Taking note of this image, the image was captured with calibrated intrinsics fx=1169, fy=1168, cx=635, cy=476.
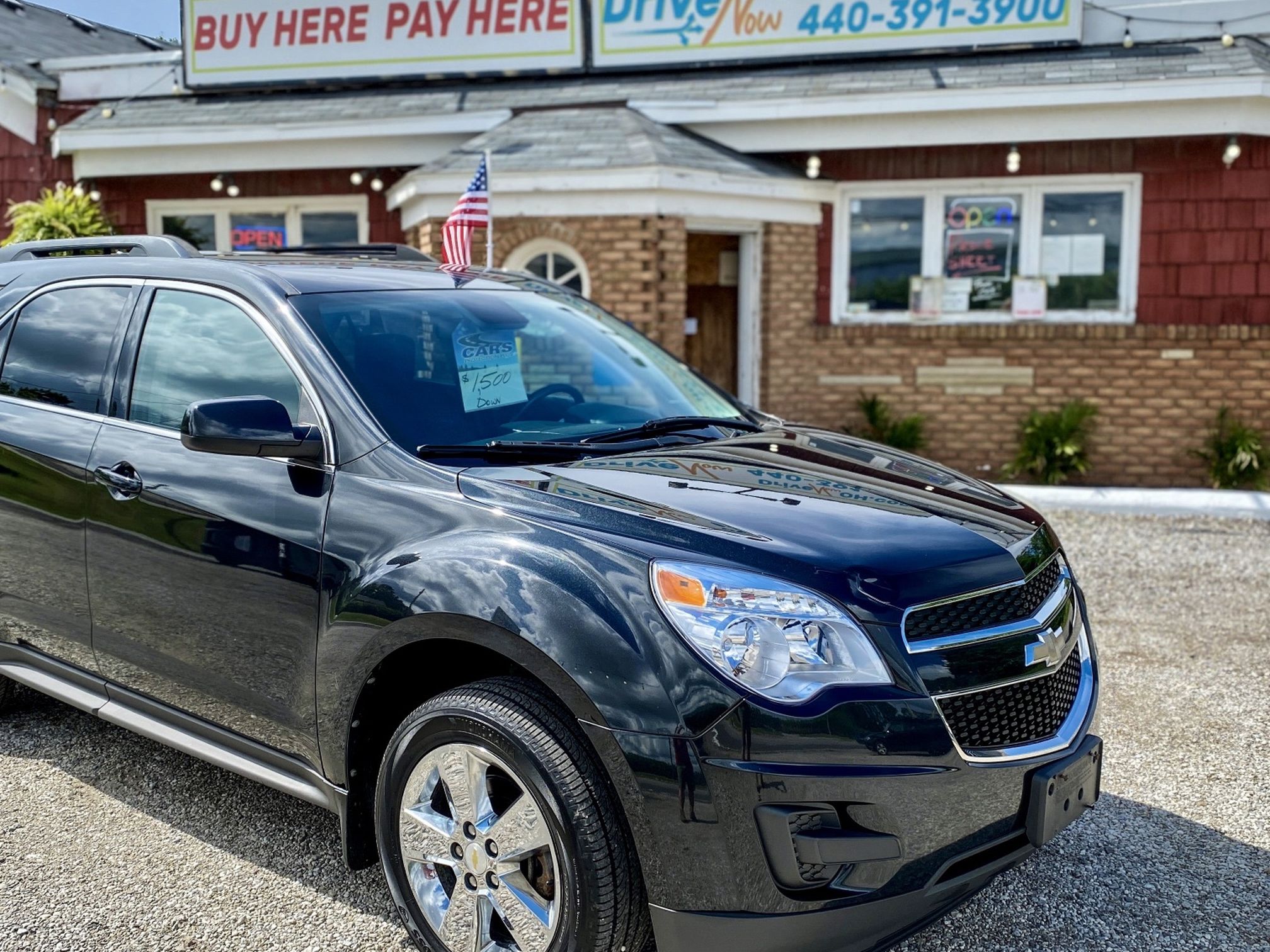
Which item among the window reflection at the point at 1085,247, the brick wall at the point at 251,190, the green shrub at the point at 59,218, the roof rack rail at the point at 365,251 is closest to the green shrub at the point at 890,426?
the window reflection at the point at 1085,247

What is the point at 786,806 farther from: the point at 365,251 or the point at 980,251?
the point at 980,251

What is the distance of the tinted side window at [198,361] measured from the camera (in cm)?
334

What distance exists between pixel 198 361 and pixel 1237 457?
980 centimetres

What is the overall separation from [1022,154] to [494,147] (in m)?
4.97

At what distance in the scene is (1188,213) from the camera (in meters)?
10.9

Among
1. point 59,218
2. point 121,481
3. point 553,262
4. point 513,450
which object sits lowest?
point 121,481

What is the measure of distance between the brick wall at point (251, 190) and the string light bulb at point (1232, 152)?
26.2 feet

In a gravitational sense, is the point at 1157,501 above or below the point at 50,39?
below

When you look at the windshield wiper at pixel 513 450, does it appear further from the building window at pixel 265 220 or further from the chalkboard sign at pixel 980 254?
the building window at pixel 265 220

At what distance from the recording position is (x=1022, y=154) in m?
11.0

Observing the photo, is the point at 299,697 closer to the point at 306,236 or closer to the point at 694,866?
the point at 694,866

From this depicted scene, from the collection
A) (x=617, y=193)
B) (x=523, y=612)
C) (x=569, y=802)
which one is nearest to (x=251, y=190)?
(x=617, y=193)

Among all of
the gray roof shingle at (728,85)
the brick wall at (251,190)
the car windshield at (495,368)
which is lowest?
the car windshield at (495,368)

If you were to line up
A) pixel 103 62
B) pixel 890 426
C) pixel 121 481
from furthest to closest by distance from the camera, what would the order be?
1. pixel 103 62
2. pixel 890 426
3. pixel 121 481
